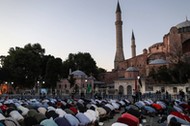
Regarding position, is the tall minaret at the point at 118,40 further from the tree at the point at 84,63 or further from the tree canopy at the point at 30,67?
the tree canopy at the point at 30,67

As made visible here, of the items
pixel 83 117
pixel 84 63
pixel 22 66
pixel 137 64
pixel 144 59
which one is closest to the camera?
pixel 83 117

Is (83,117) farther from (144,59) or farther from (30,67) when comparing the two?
(144,59)

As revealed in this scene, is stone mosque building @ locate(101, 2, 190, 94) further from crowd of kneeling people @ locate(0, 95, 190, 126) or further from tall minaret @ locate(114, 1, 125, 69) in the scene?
crowd of kneeling people @ locate(0, 95, 190, 126)

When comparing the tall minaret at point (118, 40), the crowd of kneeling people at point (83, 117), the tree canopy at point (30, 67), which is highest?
the tall minaret at point (118, 40)

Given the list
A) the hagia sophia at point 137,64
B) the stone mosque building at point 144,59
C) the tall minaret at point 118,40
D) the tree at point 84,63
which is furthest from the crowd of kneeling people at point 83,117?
the tall minaret at point 118,40

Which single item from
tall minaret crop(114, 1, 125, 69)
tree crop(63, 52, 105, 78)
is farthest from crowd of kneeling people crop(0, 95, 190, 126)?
tall minaret crop(114, 1, 125, 69)

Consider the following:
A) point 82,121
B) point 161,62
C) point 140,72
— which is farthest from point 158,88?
point 82,121

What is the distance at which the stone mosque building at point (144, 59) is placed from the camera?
48.5 meters

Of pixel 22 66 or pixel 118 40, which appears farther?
pixel 118 40

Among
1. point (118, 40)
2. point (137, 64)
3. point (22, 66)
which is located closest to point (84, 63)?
point (118, 40)

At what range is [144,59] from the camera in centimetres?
5912

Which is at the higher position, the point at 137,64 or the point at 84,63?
the point at 84,63

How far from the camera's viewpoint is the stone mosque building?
159 ft

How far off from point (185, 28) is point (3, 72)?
4027cm
